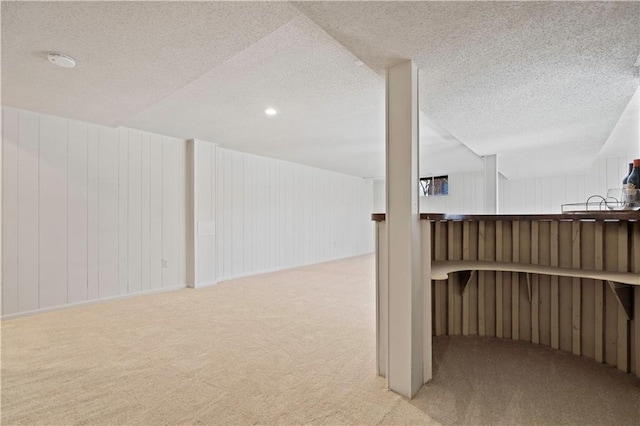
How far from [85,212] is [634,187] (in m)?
5.52

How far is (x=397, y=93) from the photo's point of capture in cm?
213

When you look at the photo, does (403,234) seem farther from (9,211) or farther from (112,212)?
(9,211)

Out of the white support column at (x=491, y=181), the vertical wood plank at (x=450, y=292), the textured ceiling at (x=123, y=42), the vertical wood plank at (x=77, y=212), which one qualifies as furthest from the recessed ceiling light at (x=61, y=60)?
the white support column at (x=491, y=181)

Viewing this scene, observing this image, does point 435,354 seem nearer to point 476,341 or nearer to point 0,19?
point 476,341

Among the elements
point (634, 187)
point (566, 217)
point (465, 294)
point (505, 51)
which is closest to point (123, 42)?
point (505, 51)

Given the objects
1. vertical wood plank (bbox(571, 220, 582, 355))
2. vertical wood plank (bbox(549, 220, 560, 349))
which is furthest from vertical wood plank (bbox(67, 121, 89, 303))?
vertical wood plank (bbox(571, 220, 582, 355))

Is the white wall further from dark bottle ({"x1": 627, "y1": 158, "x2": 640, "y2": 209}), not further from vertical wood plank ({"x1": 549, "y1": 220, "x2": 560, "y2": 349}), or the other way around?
dark bottle ({"x1": 627, "y1": 158, "x2": 640, "y2": 209})

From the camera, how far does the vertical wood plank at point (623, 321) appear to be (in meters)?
2.29

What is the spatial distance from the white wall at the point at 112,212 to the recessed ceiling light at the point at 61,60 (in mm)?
1859

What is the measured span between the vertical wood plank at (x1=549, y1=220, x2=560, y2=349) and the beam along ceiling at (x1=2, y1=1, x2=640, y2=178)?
46.0 inches

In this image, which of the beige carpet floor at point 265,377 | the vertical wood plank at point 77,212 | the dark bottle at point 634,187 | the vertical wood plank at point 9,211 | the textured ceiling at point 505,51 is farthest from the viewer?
the vertical wood plank at point 77,212

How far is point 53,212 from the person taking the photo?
13.0 ft

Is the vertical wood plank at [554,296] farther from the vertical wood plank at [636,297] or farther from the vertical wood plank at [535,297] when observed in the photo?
the vertical wood plank at [636,297]

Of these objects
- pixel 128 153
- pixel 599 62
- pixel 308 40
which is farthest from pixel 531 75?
pixel 128 153
